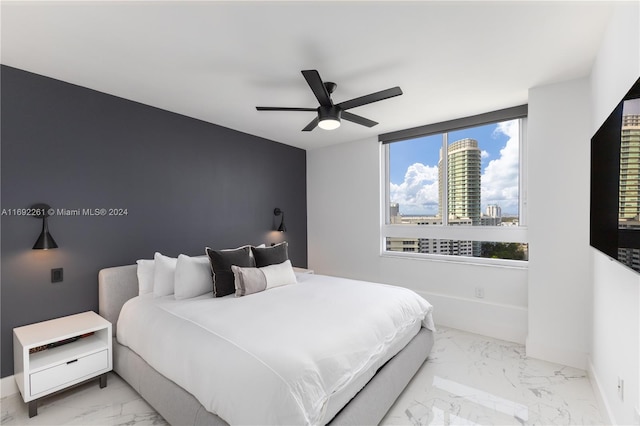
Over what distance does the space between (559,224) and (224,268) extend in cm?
302

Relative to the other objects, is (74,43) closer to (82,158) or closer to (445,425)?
(82,158)

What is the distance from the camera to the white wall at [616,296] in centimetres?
143

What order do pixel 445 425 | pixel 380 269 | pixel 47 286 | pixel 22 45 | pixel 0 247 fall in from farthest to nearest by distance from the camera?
1. pixel 380 269
2. pixel 47 286
3. pixel 0 247
4. pixel 22 45
5. pixel 445 425

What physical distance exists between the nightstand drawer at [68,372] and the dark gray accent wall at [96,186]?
0.57 meters

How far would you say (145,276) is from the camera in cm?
270

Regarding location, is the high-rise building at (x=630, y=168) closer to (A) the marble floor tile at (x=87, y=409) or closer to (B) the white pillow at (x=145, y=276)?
(A) the marble floor tile at (x=87, y=409)

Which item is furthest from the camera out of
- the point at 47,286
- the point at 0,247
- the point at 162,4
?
the point at 47,286

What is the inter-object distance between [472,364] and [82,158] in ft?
13.0

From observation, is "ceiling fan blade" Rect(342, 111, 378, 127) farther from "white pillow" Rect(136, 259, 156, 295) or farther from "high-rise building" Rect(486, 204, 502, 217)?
"white pillow" Rect(136, 259, 156, 295)

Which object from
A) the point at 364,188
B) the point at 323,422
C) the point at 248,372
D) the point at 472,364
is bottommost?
the point at 472,364

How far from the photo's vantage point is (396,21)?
5.79ft

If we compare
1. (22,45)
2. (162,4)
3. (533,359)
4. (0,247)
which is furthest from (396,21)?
(0,247)

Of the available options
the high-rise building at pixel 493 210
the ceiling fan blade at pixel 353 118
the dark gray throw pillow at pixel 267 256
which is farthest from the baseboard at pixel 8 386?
the high-rise building at pixel 493 210

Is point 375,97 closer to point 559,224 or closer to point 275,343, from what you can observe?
point 275,343
